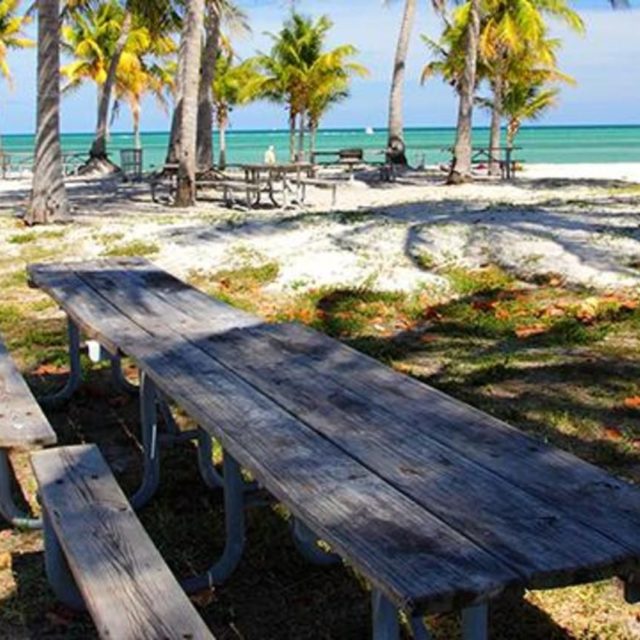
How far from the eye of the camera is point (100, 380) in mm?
5961

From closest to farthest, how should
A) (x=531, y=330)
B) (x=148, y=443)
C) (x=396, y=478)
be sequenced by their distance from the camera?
(x=396, y=478) < (x=148, y=443) < (x=531, y=330)

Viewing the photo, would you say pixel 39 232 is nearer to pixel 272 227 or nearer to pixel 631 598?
pixel 272 227

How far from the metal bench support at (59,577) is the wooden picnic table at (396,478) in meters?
0.39

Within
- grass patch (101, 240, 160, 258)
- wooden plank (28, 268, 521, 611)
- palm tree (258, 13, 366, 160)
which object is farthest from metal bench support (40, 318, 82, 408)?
palm tree (258, 13, 366, 160)

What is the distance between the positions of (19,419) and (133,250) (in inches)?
252

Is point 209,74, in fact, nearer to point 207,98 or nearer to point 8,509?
Result: point 207,98

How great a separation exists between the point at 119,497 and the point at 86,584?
0.56m

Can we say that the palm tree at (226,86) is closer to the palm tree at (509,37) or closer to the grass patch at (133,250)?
the palm tree at (509,37)

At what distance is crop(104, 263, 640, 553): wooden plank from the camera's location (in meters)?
2.00

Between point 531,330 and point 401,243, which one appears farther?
point 401,243

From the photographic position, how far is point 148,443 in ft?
13.2

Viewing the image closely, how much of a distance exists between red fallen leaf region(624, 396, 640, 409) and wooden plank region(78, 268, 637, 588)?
2262mm

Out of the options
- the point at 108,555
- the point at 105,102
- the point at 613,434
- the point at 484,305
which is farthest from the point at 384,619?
the point at 105,102

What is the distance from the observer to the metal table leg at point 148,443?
13.0ft
